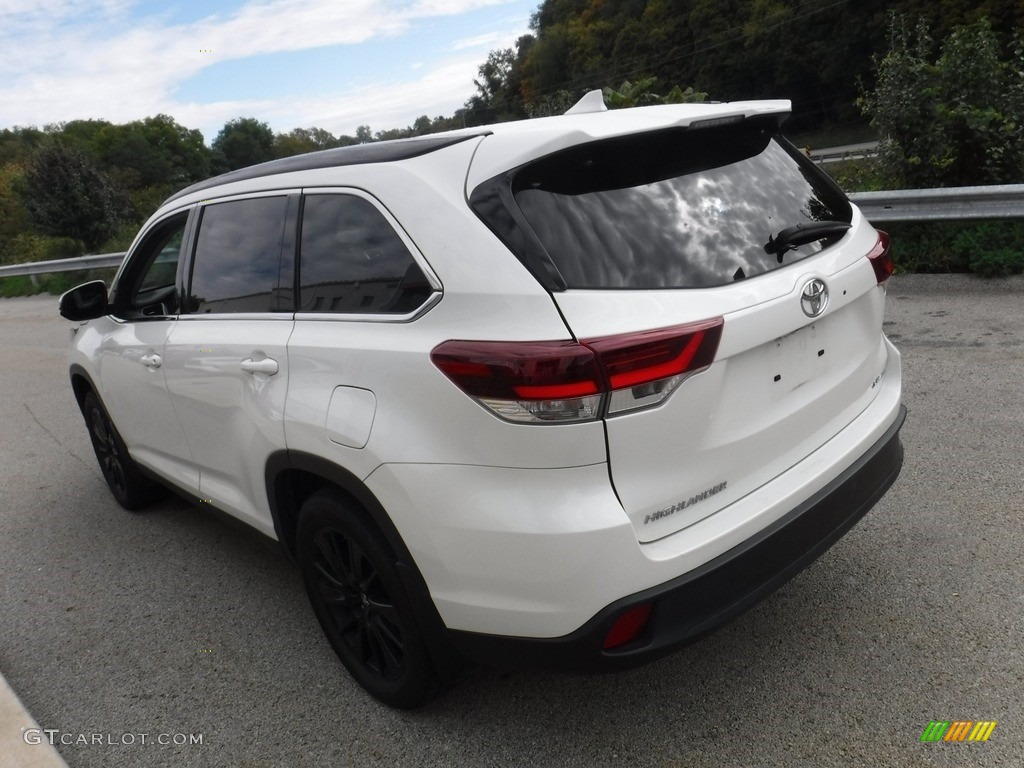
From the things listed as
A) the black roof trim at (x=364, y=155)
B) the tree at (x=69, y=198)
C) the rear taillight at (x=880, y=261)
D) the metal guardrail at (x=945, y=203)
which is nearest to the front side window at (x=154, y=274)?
the black roof trim at (x=364, y=155)

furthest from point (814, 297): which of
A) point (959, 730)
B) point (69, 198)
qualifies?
point (69, 198)

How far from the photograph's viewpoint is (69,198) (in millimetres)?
20297

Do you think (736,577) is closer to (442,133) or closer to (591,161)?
(591,161)

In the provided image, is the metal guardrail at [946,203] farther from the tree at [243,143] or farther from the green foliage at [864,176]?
the tree at [243,143]

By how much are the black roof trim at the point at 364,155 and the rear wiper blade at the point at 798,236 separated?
918mm

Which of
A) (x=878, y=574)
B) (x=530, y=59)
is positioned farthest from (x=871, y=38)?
(x=878, y=574)

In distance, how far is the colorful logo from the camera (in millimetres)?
2342

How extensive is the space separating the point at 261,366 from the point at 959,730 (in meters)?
2.43

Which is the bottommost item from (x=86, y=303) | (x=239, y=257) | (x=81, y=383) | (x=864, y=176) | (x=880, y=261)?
(x=864, y=176)

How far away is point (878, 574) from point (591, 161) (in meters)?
2.02

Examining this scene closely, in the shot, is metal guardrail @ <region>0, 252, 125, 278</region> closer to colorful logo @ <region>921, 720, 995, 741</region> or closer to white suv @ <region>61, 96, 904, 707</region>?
white suv @ <region>61, 96, 904, 707</region>

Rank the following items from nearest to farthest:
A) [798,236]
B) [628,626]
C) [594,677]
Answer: [628,626] < [798,236] < [594,677]

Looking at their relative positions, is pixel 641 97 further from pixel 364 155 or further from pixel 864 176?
pixel 364 155

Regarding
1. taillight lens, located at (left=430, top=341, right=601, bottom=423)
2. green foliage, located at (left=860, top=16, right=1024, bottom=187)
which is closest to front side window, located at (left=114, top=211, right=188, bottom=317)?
taillight lens, located at (left=430, top=341, right=601, bottom=423)
